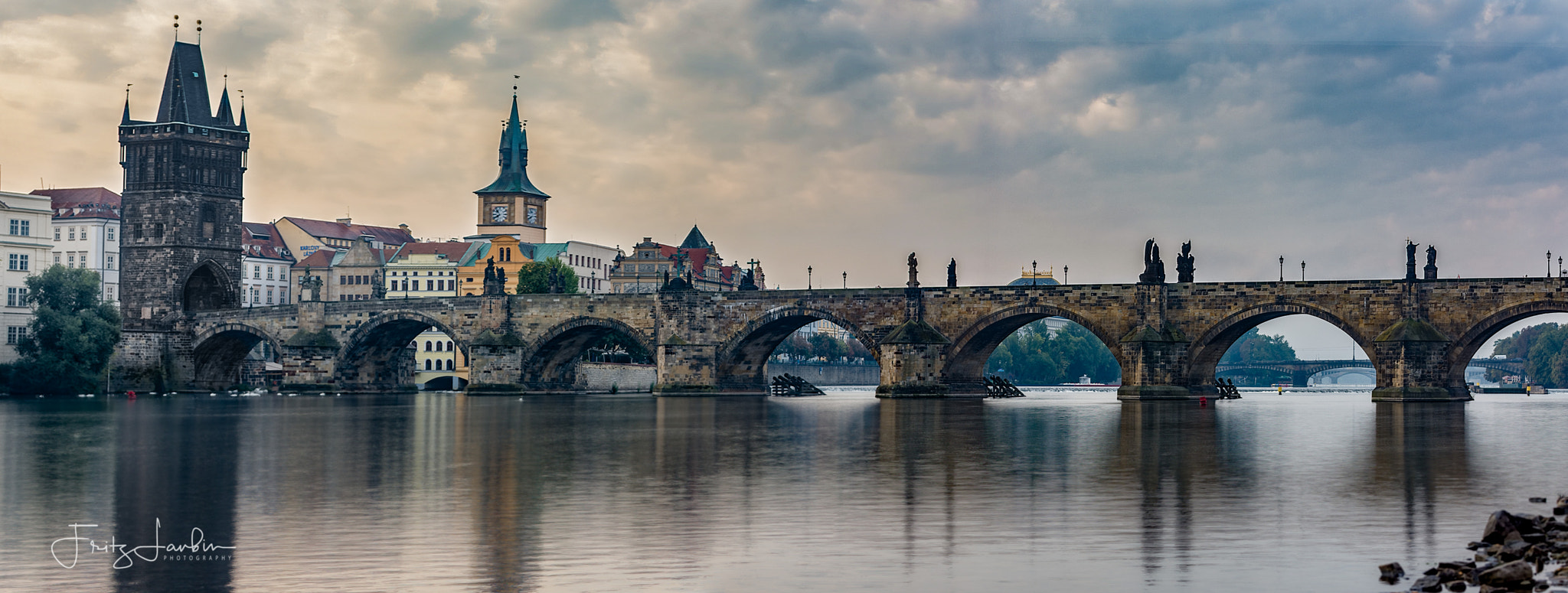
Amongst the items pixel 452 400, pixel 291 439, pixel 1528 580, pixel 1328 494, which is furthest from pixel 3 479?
pixel 452 400

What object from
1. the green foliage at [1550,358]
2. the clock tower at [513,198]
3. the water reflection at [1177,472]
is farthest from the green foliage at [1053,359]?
the water reflection at [1177,472]

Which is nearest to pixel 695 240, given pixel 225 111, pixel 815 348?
pixel 815 348

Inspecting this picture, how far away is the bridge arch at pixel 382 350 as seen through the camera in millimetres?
87438

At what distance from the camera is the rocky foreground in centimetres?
1341

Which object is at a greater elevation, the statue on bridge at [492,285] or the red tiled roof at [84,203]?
the red tiled roof at [84,203]

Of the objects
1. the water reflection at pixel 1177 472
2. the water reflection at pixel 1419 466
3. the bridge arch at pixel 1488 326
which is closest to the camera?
the water reflection at pixel 1177 472

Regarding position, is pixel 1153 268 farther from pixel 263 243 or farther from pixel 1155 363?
pixel 263 243

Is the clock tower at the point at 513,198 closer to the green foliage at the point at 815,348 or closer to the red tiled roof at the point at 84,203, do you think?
the green foliage at the point at 815,348

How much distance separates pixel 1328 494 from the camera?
22.2 meters

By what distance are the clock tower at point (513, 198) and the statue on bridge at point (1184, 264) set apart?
93.6m

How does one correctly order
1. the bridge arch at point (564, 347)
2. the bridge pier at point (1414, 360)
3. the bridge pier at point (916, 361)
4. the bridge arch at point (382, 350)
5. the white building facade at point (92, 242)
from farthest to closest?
the white building facade at point (92, 242) < the bridge arch at point (382, 350) < the bridge arch at point (564, 347) < the bridge pier at point (916, 361) < the bridge pier at point (1414, 360)

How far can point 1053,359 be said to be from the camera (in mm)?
157875

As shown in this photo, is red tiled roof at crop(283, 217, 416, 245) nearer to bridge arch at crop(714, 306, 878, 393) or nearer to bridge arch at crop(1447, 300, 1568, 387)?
bridge arch at crop(714, 306, 878, 393)

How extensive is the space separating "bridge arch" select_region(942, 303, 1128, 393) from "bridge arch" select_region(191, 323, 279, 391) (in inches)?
1725
